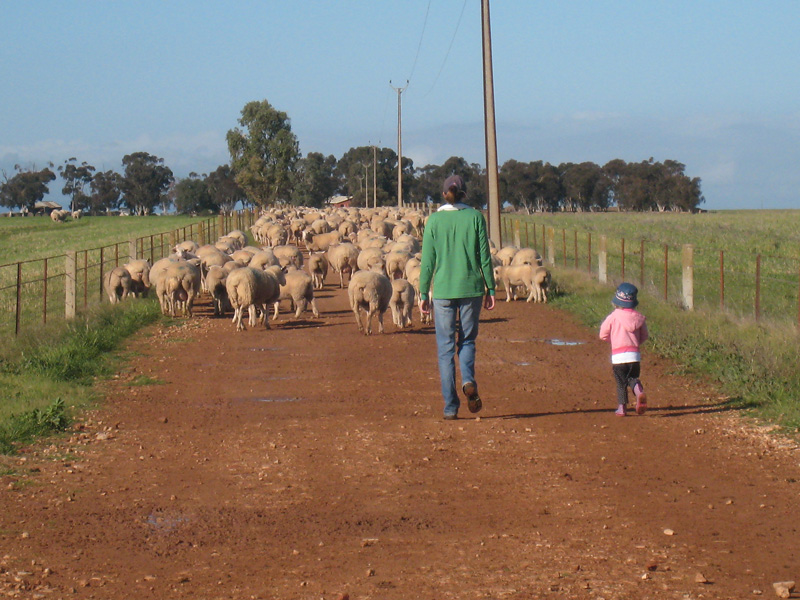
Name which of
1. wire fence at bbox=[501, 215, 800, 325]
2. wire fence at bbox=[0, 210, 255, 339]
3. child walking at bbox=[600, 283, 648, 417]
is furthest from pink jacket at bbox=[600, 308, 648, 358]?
wire fence at bbox=[0, 210, 255, 339]

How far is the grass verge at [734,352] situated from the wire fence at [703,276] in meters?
0.71

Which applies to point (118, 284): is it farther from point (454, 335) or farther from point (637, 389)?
point (637, 389)

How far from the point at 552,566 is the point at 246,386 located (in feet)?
22.3

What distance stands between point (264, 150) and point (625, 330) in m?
96.0

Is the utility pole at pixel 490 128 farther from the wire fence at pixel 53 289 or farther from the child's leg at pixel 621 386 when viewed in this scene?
the child's leg at pixel 621 386

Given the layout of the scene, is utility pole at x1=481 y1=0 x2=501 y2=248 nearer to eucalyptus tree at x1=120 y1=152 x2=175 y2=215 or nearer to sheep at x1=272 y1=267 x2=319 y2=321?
sheep at x1=272 y1=267 x2=319 y2=321

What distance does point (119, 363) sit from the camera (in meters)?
13.6

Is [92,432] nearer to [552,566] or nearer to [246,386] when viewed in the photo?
[246,386]

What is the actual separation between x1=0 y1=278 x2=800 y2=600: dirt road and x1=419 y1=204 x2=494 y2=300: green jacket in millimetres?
1223

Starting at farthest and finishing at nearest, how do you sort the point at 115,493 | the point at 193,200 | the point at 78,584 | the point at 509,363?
the point at 193,200
the point at 509,363
the point at 115,493
the point at 78,584

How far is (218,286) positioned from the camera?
18781 millimetres

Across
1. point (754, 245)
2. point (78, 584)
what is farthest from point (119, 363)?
point (754, 245)

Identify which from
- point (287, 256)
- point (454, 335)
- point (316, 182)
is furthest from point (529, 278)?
point (316, 182)

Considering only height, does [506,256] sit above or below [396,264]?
above
